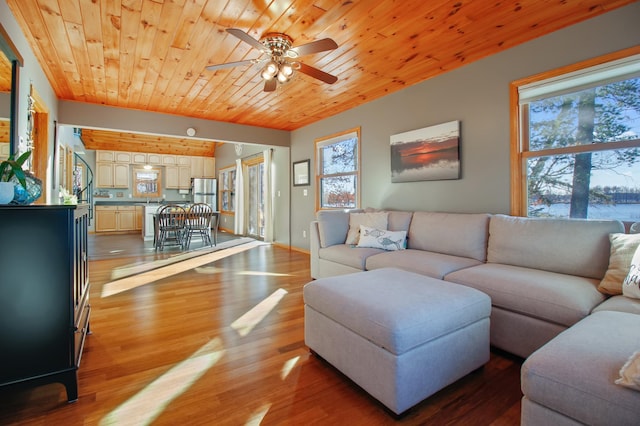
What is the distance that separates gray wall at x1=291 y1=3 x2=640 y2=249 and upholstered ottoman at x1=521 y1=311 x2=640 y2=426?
2.03 meters

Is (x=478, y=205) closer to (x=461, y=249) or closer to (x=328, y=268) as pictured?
(x=461, y=249)

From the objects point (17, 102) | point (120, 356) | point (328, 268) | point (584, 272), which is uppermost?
point (17, 102)

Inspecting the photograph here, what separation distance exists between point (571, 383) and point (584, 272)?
4.81 ft

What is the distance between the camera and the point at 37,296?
150 centimetres

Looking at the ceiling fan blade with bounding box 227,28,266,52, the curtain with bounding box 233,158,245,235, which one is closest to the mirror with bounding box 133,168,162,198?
the curtain with bounding box 233,158,245,235

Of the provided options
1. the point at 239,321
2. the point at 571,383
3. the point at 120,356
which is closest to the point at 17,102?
the point at 120,356

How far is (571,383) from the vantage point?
1000 mm

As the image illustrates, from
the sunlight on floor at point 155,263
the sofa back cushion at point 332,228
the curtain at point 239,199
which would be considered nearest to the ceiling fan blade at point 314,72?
the sofa back cushion at point 332,228

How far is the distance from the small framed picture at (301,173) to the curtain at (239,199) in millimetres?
2636

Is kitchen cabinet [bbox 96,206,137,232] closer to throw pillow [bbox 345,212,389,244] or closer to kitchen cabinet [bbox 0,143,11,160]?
kitchen cabinet [bbox 0,143,11,160]

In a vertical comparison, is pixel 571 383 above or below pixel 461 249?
below

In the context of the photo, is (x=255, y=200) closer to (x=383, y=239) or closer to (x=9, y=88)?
(x=383, y=239)

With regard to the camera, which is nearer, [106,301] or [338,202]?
[106,301]

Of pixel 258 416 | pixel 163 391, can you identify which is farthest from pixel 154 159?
pixel 258 416
